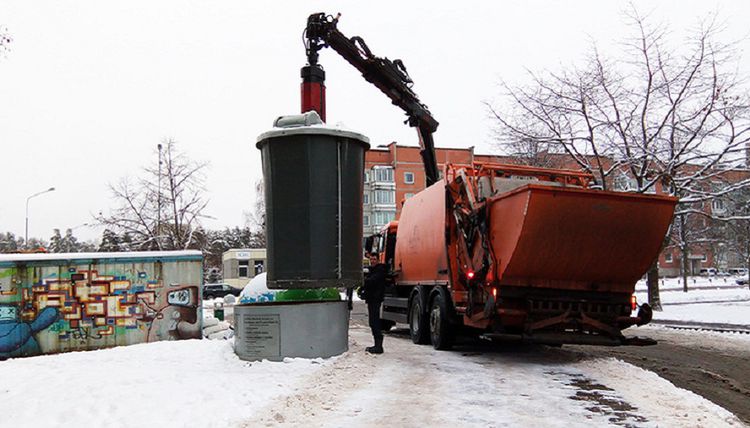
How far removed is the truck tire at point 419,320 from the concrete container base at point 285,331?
3376 millimetres

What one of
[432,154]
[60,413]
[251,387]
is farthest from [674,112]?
[60,413]

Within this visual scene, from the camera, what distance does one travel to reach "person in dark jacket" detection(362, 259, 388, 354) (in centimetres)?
1086

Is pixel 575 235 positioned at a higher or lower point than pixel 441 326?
Answer: higher

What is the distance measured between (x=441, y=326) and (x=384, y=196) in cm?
6367

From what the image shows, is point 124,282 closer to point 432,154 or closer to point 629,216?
point 432,154

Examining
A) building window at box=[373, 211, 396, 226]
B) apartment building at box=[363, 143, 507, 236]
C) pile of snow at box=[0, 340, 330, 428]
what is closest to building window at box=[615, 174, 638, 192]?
pile of snow at box=[0, 340, 330, 428]

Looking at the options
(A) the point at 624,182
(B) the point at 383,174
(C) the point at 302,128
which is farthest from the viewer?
(B) the point at 383,174

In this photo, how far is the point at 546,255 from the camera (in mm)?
9477

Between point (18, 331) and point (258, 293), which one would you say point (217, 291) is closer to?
point (18, 331)

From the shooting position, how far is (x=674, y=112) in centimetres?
2127

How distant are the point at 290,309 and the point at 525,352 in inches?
190

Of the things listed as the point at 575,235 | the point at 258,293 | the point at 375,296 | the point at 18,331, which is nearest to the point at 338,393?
the point at 375,296

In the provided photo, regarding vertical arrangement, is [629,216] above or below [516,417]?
above

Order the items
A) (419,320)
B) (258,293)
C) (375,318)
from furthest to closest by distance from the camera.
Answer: (258,293)
(419,320)
(375,318)
